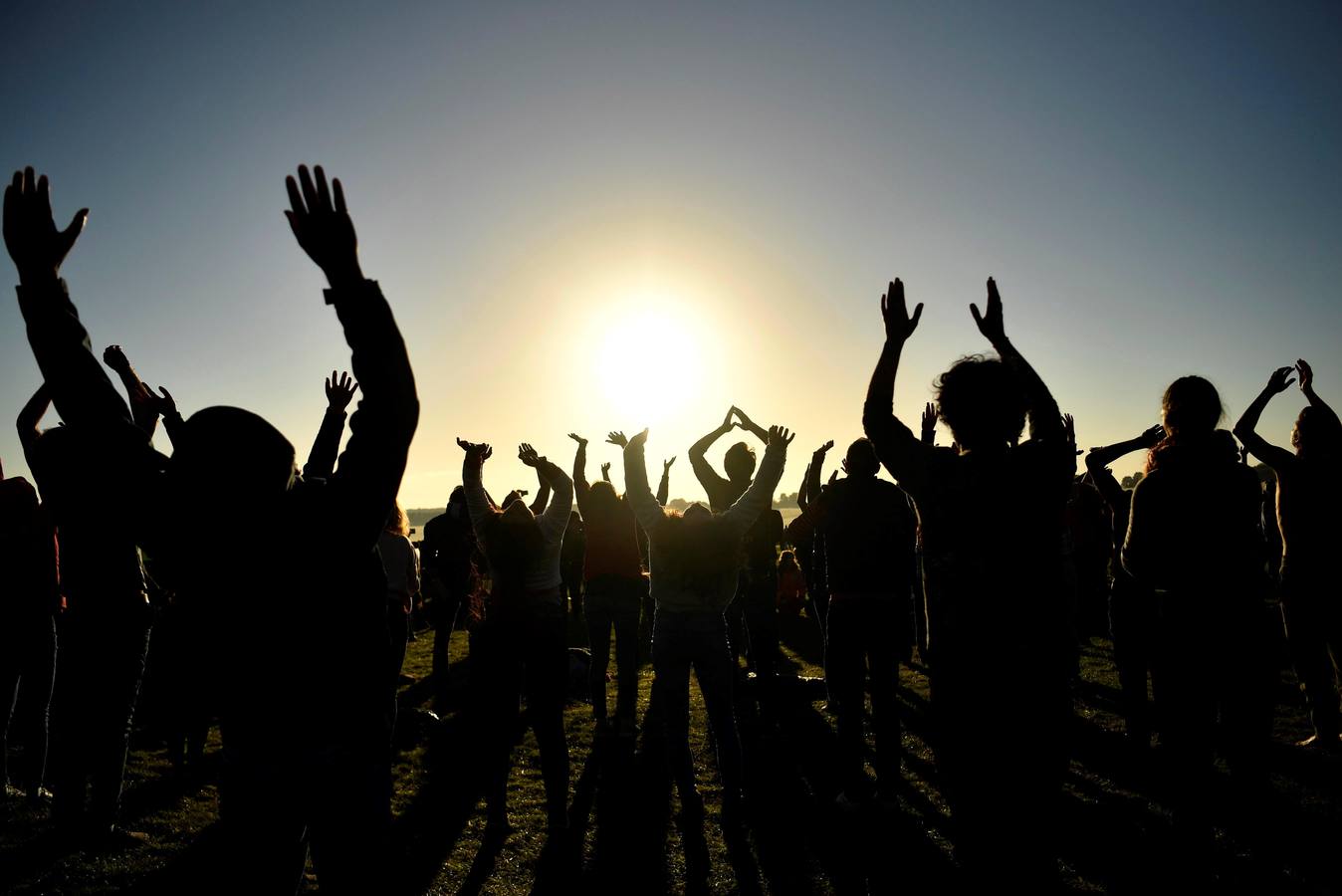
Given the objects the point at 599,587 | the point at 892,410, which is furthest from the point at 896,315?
the point at 599,587

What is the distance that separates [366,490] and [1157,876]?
17.1ft

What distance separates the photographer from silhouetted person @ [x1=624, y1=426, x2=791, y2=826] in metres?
4.93

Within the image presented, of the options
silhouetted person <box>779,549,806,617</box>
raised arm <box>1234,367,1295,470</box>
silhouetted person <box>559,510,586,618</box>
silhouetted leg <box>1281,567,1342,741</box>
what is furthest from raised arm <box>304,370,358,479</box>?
silhouetted person <box>779,549,806,617</box>

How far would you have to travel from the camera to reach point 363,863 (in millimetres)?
2117

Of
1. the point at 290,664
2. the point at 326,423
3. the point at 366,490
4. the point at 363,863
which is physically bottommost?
the point at 363,863

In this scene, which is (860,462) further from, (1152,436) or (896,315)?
(896,315)

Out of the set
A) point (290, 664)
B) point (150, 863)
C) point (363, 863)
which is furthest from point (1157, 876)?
point (150, 863)

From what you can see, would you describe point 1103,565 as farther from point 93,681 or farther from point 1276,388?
point 93,681

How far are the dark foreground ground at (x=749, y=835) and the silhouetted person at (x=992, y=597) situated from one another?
2.35 m

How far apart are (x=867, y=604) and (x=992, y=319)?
3042 millimetres

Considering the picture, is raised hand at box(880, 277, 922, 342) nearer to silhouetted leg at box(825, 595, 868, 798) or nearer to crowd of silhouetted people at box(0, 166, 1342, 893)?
crowd of silhouetted people at box(0, 166, 1342, 893)

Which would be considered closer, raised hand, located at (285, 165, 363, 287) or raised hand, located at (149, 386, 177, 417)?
raised hand, located at (285, 165, 363, 287)

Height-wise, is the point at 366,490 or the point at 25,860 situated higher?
A: the point at 366,490

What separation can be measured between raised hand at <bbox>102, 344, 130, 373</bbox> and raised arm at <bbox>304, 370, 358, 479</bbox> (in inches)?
43.5
